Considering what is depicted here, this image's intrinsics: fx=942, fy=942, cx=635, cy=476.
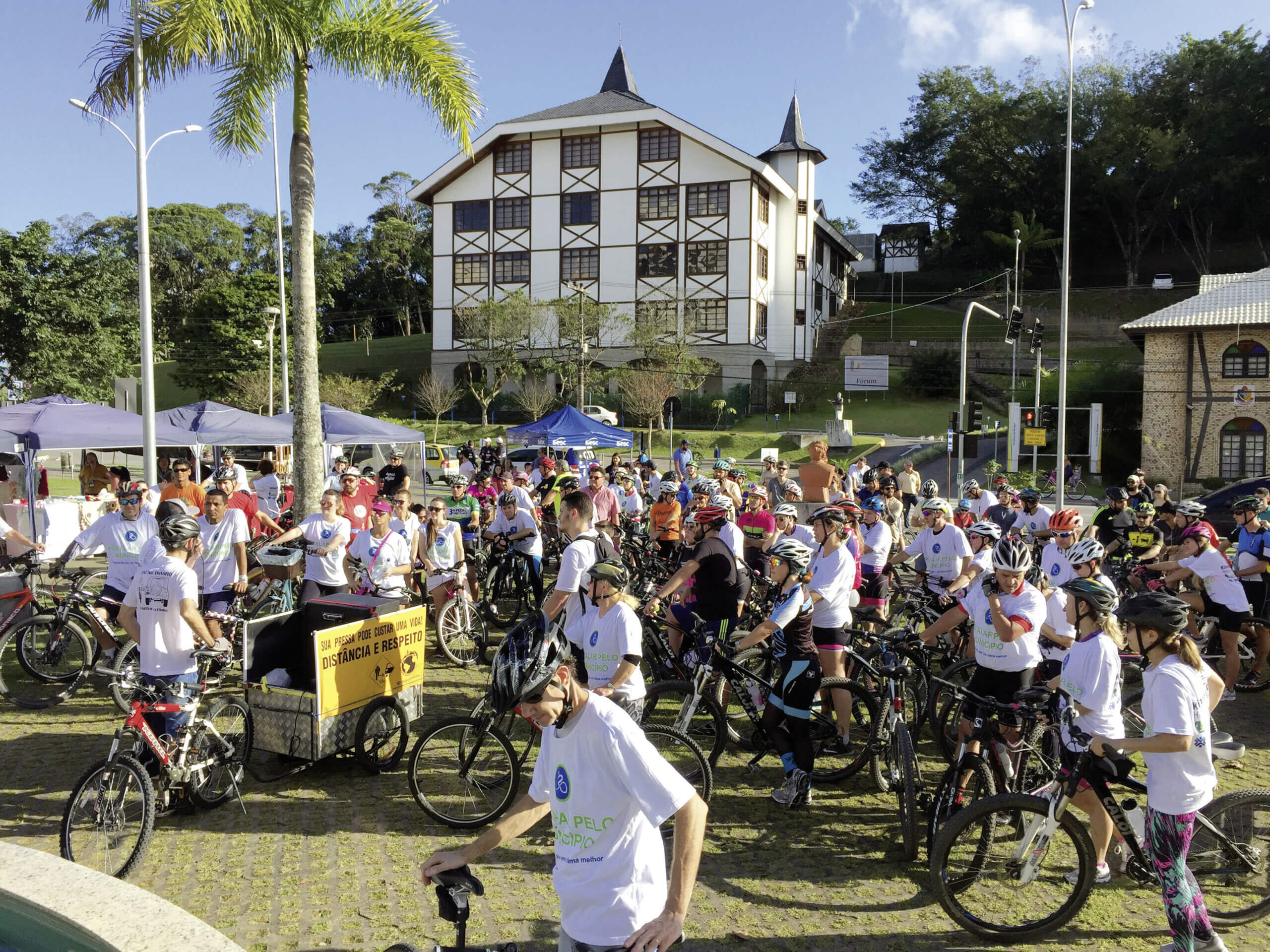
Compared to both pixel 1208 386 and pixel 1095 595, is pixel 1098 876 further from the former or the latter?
pixel 1208 386

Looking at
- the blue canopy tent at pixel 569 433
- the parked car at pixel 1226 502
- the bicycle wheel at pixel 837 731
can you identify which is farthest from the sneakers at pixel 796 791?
the blue canopy tent at pixel 569 433

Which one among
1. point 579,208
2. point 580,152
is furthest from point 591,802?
point 580,152

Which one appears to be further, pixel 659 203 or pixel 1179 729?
pixel 659 203

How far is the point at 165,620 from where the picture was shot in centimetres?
596

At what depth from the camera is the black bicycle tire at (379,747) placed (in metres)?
6.86

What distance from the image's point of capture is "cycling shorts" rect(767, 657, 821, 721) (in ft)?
21.3

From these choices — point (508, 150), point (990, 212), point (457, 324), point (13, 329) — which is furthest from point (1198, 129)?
point (13, 329)

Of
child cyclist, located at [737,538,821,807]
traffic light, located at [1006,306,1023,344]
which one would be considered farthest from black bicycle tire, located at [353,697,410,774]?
traffic light, located at [1006,306,1023,344]

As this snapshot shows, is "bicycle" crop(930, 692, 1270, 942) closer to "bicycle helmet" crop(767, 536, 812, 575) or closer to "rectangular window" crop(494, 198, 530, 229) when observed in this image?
"bicycle helmet" crop(767, 536, 812, 575)

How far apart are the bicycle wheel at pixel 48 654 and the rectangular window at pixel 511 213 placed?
4756 cm

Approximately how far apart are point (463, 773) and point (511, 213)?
2017 inches

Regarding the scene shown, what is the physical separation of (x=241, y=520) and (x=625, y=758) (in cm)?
715

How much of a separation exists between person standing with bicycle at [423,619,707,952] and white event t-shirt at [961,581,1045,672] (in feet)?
12.5

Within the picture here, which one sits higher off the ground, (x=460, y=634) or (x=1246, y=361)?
(x=1246, y=361)
